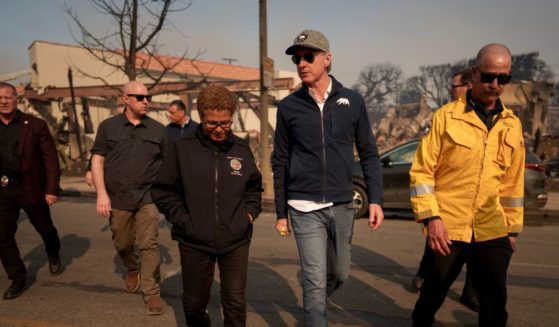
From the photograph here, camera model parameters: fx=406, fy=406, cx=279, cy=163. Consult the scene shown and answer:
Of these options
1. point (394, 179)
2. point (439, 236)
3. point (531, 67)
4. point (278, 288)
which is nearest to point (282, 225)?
point (439, 236)

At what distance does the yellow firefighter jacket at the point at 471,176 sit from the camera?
2432 millimetres

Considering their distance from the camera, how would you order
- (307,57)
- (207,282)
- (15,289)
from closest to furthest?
(207,282) < (307,57) < (15,289)

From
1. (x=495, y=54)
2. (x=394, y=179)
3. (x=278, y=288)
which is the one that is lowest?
(x=278, y=288)

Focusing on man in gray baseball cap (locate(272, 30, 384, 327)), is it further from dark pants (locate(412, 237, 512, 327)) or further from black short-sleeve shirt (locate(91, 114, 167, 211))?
black short-sleeve shirt (locate(91, 114, 167, 211))

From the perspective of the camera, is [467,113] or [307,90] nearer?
[467,113]

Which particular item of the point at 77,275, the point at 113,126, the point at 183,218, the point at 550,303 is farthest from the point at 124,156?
the point at 550,303

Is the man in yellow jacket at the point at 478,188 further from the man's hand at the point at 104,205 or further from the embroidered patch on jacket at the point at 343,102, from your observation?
the man's hand at the point at 104,205

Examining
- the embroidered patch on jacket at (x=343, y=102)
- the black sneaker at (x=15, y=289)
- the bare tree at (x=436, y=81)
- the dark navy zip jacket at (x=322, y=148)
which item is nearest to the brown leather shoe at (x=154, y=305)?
the black sneaker at (x=15, y=289)

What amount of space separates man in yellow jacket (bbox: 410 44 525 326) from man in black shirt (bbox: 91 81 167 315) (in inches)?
97.6

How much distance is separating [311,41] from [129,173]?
2.18 m

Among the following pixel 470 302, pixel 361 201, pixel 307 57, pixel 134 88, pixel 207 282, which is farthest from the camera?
pixel 361 201

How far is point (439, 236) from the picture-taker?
7.90 feet

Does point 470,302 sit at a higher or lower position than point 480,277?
lower

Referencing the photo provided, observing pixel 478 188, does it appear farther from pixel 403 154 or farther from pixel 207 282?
pixel 403 154
